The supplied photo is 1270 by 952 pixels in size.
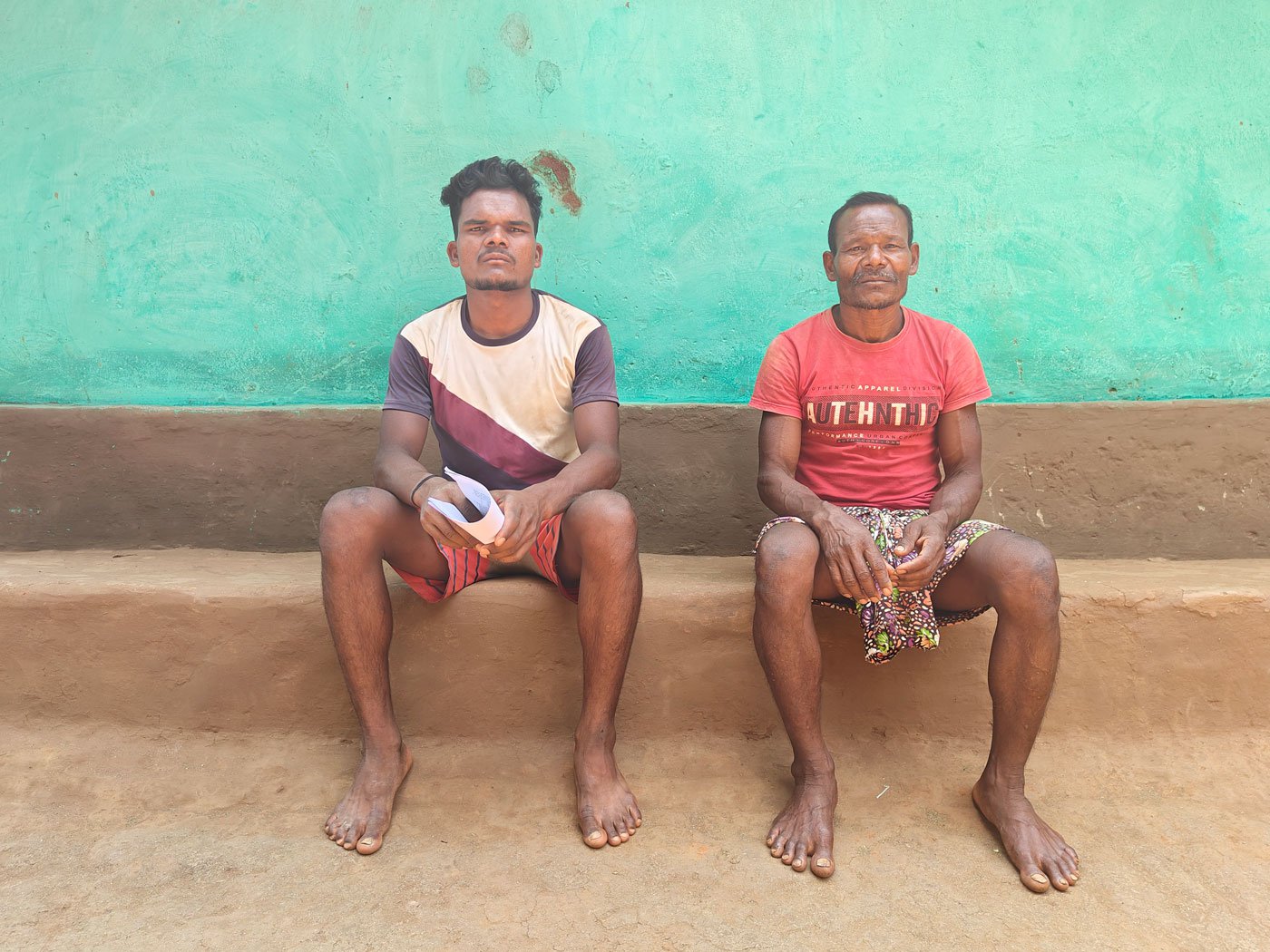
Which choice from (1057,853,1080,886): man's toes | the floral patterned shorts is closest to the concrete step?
the floral patterned shorts

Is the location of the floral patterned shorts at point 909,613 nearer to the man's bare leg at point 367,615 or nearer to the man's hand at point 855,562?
the man's hand at point 855,562

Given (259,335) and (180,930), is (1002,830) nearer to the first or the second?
(180,930)

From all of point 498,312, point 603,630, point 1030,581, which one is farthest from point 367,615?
point 1030,581

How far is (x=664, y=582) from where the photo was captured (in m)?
2.45

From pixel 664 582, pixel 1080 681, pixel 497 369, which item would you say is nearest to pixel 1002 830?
pixel 1080 681

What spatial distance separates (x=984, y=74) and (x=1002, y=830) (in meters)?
2.33

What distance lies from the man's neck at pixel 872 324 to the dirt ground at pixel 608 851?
42.7 inches

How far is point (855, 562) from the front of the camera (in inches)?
81.8

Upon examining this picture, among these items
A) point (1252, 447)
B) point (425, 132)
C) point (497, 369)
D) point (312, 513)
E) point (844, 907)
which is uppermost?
point (425, 132)

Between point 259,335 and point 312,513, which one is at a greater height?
point 259,335

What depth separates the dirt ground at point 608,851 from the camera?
1.73 metres

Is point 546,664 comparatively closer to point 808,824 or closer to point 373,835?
point 373,835

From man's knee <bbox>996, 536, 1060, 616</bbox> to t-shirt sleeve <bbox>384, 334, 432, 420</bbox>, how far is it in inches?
60.1

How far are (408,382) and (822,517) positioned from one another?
117 cm
